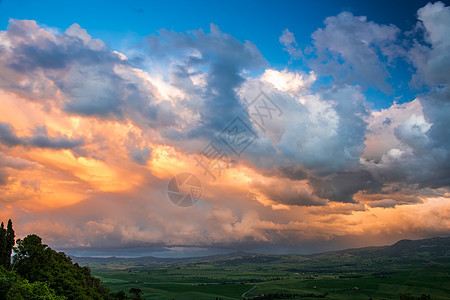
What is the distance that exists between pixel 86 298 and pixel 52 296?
22167 millimetres

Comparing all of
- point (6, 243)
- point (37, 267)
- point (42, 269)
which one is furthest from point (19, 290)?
point (6, 243)

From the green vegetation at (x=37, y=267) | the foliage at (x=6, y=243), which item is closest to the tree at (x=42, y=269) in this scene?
the green vegetation at (x=37, y=267)

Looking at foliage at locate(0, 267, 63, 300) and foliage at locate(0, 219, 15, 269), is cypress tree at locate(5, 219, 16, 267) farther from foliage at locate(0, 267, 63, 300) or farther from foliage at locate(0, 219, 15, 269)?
foliage at locate(0, 267, 63, 300)

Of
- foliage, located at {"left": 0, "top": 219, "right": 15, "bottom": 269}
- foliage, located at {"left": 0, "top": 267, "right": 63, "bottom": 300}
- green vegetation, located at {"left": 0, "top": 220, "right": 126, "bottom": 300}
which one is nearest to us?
foliage, located at {"left": 0, "top": 267, "right": 63, "bottom": 300}

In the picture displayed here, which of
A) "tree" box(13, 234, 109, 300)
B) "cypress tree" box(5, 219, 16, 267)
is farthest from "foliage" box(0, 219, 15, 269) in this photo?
"tree" box(13, 234, 109, 300)

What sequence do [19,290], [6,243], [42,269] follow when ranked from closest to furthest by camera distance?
[19,290], [42,269], [6,243]

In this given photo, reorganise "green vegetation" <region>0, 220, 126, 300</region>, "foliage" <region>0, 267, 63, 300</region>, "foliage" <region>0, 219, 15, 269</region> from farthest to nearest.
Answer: "foliage" <region>0, 219, 15, 269</region>, "green vegetation" <region>0, 220, 126, 300</region>, "foliage" <region>0, 267, 63, 300</region>

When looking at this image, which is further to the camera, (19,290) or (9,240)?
(9,240)

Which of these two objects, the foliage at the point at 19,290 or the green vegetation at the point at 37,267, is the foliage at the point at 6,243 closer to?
the green vegetation at the point at 37,267

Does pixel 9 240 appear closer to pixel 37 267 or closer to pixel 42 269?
pixel 37 267

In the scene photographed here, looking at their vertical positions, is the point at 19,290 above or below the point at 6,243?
below

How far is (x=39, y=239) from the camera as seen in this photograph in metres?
112

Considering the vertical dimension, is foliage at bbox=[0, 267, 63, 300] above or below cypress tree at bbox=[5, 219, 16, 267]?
below

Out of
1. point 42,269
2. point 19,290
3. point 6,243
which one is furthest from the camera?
point 6,243
